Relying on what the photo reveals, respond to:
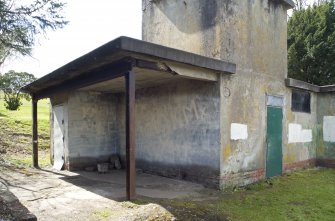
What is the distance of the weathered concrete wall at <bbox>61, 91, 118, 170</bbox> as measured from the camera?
37.6 feet

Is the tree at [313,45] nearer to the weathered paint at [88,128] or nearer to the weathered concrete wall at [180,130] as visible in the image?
the weathered concrete wall at [180,130]

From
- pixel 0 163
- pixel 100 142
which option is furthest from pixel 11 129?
pixel 100 142

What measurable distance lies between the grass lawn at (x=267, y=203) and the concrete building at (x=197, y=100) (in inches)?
24.7

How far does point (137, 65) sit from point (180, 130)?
326 centimetres

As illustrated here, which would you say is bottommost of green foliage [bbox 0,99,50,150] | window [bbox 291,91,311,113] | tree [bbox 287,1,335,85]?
green foliage [bbox 0,99,50,150]

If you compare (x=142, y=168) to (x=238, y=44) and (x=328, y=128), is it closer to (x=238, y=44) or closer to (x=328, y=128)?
(x=238, y=44)

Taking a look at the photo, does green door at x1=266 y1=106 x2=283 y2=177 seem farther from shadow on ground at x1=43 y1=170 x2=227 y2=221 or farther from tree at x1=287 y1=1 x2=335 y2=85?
tree at x1=287 y1=1 x2=335 y2=85

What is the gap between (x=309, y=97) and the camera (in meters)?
12.7

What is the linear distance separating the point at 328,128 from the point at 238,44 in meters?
6.09

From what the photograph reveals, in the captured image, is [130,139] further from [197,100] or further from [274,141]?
[274,141]

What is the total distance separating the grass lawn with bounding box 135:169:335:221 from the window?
2964 mm

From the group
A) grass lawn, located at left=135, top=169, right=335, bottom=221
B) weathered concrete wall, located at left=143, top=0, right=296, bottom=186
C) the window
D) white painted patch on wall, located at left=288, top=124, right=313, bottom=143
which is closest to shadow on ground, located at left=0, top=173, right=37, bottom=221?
grass lawn, located at left=135, top=169, right=335, bottom=221

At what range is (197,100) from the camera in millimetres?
9000

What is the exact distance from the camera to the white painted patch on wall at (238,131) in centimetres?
884
